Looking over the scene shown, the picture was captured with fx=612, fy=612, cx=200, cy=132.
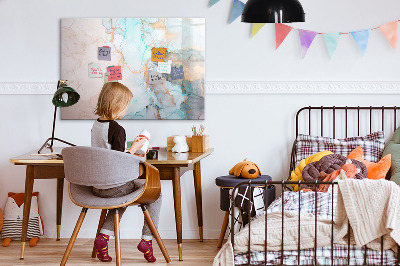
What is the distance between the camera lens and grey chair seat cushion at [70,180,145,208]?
335cm

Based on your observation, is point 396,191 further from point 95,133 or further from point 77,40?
point 77,40

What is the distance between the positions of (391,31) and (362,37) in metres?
0.20

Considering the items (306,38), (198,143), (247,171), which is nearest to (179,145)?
(198,143)

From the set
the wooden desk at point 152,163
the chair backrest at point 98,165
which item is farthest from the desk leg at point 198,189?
the chair backrest at point 98,165

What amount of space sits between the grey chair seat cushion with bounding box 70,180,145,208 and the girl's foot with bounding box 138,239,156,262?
39 cm

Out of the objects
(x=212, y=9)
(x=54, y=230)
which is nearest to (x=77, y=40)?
(x=212, y=9)

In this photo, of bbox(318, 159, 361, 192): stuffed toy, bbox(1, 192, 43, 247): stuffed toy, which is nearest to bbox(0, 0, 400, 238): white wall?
bbox(1, 192, 43, 247): stuffed toy

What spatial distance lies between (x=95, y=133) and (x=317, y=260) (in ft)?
4.65

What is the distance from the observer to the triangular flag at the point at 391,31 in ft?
14.0

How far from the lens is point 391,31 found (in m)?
4.28

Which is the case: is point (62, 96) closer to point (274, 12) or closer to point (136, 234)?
point (136, 234)

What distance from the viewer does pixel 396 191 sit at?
2916mm

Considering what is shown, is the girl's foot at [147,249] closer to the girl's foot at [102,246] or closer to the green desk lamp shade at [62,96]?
the girl's foot at [102,246]

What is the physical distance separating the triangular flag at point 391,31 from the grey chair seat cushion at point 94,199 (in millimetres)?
2105
